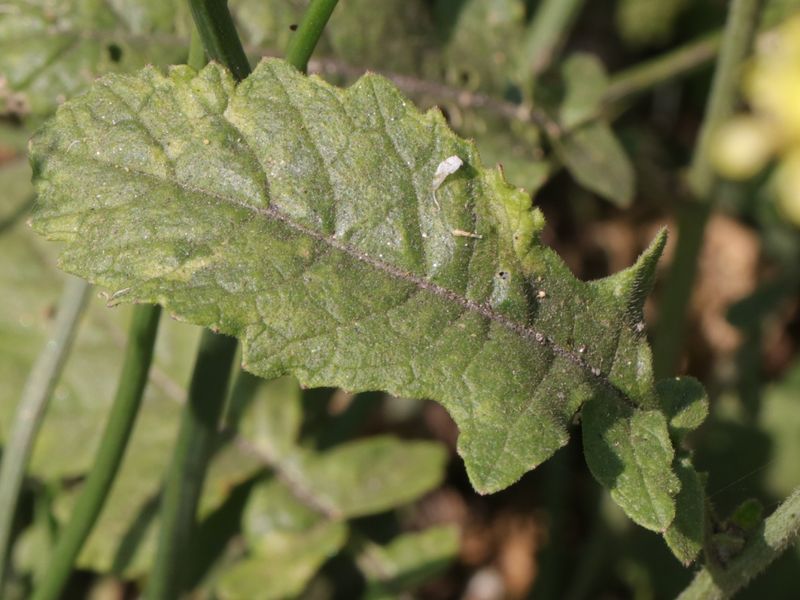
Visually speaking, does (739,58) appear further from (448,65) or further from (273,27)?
(273,27)

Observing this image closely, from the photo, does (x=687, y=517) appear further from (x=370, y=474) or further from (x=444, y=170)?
(x=370, y=474)

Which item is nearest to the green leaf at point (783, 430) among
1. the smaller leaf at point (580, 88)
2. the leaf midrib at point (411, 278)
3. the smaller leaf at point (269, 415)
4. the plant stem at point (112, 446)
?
the smaller leaf at point (580, 88)

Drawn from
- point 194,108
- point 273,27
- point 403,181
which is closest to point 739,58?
point 273,27

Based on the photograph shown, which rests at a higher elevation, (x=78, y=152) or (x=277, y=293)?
(x=78, y=152)

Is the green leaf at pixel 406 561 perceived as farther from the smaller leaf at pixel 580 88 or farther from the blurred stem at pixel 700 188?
the smaller leaf at pixel 580 88

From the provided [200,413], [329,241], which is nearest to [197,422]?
[200,413]
